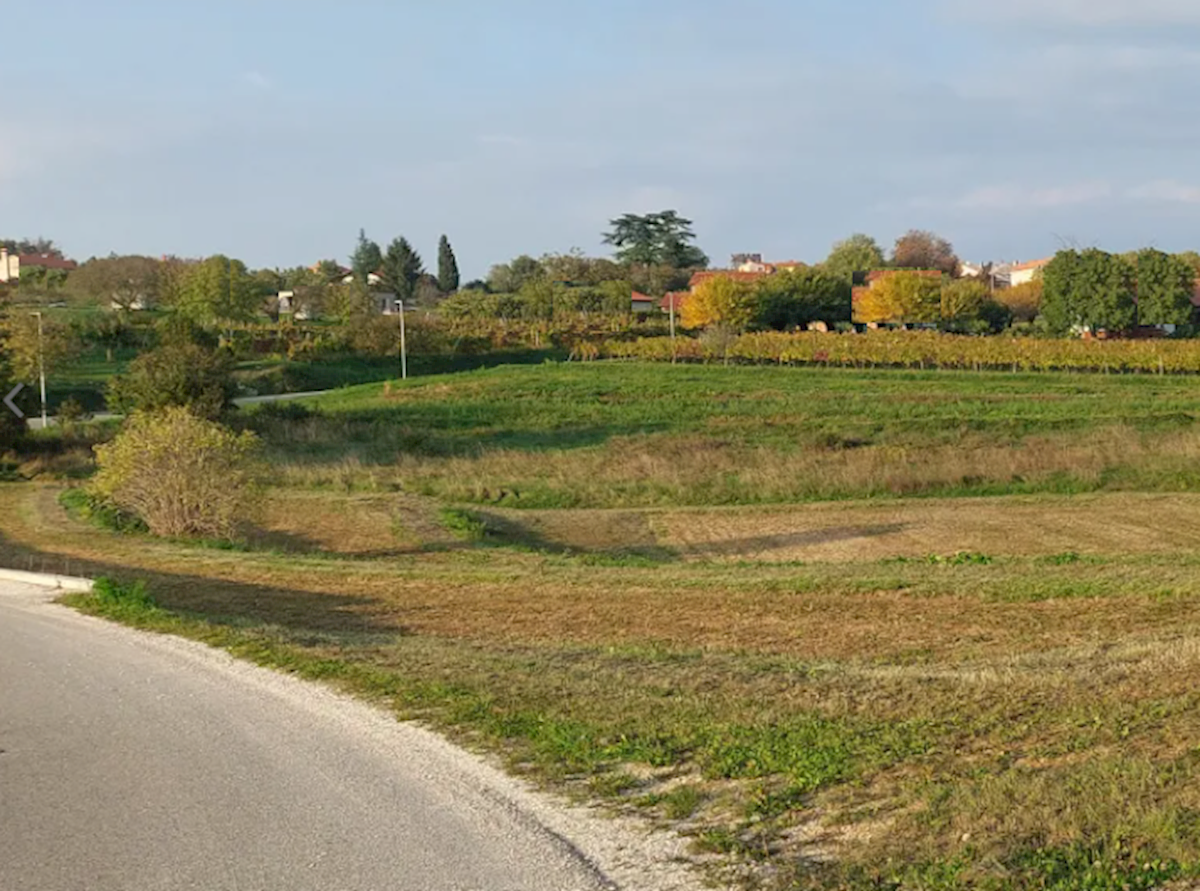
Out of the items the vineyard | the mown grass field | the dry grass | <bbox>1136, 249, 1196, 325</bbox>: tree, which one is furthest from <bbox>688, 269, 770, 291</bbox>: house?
the dry grass

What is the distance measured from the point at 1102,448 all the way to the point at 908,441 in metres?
7.49

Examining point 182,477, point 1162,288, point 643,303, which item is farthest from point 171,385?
point 643,303

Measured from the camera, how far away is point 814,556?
2848cm

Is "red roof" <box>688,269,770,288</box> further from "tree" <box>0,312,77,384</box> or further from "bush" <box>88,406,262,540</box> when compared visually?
"bush" <box>88,406,262,540</box>

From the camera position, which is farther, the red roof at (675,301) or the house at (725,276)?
the red roof at (675,301)

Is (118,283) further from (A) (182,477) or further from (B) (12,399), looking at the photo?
(A) (182,477)

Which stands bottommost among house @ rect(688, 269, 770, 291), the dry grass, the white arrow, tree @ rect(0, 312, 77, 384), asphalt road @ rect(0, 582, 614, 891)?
the dry grass

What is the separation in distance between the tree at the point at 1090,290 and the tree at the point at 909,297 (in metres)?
8.47

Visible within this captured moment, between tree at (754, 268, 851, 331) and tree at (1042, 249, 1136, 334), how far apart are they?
1763cm

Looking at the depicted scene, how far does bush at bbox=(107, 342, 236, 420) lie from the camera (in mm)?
45719

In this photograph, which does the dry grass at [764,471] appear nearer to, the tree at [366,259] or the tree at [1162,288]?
the tree at [1162,288]

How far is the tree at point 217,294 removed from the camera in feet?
322

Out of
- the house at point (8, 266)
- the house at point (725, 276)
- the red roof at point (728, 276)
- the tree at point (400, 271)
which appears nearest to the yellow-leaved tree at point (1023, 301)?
the red roof at point (728, 276)

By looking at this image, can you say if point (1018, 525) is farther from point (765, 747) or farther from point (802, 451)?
point (765, 747)
